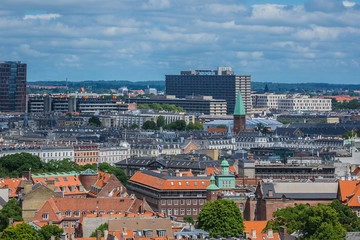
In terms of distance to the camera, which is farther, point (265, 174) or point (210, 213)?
point (265, 174)

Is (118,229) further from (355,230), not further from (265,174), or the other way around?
(265,174)

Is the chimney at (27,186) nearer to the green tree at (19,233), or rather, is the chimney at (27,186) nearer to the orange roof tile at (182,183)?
the orange roof tile at (182,183)

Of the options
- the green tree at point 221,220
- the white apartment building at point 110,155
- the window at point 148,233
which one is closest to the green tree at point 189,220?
the green tree at point 221,220

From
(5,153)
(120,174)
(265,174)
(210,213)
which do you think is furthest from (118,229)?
(5,153)

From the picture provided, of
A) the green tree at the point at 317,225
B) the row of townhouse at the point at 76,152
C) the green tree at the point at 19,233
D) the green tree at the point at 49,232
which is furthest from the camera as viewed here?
the row of townhouse at the point at 76,152

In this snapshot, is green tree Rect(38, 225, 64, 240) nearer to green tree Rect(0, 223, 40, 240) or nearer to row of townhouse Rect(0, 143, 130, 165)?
green tree Rect(0, 223, 40, 240)

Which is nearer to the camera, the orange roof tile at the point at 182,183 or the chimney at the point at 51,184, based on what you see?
the chimney at the point at 51,184

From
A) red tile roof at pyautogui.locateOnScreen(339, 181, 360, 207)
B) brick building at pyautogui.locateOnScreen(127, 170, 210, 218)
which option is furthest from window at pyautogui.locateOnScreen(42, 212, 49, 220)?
red tile roof at pyautogui.locateOnScreen(339, 181, 360, 207)

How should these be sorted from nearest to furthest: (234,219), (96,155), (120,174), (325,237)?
(325,237) → (234,219) → (120,174) → (96,155)
